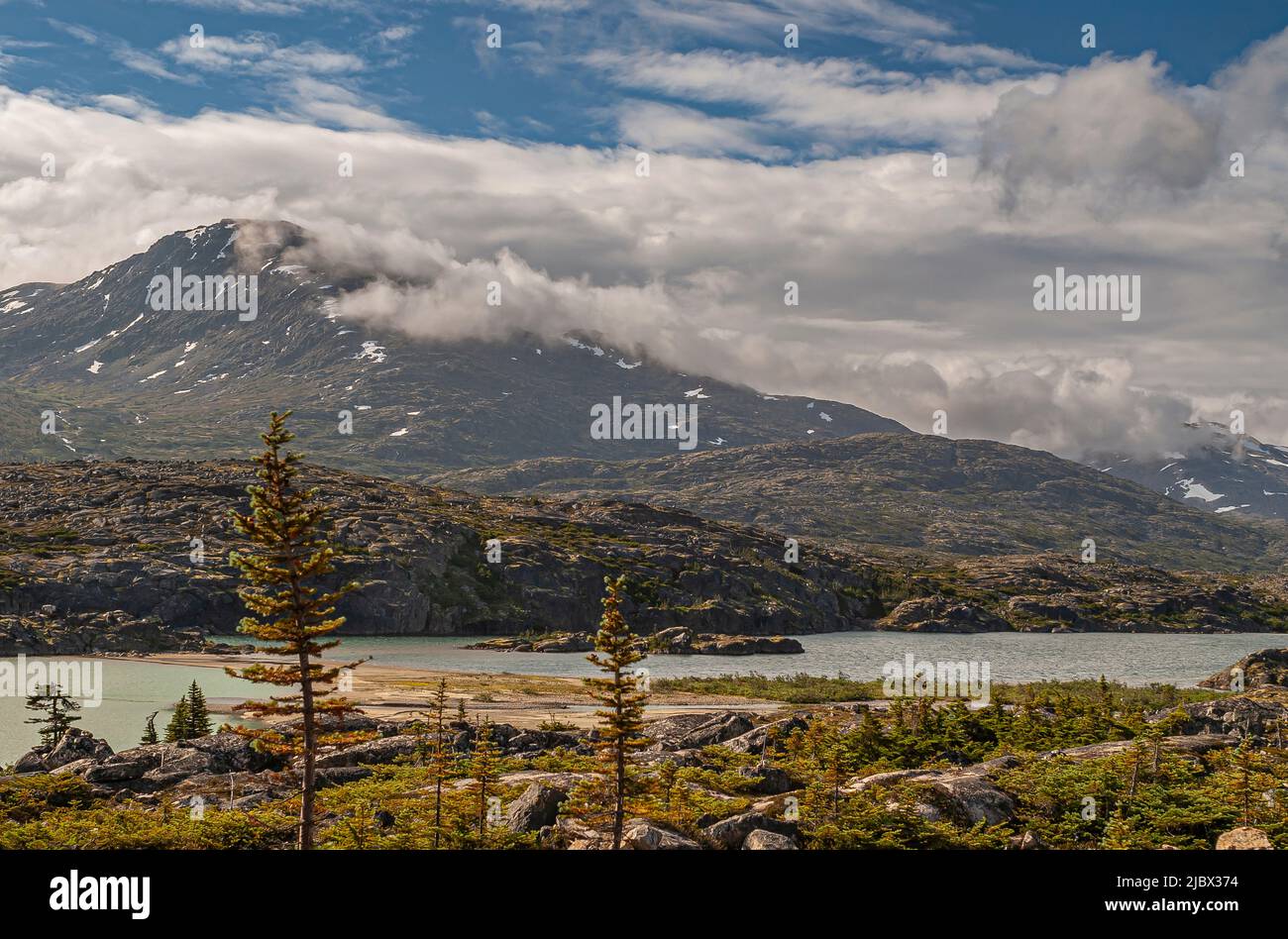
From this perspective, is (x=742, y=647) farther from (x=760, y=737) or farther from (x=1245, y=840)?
(x=1245, y=840)

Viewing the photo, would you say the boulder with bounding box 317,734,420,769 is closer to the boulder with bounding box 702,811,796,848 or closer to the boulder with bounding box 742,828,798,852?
the boulder with bounding box 702,811,796,848

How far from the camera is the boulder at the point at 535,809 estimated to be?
37.1 meters

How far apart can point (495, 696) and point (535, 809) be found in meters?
67.5

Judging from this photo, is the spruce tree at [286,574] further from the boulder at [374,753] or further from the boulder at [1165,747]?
the boulder at [1165,747]

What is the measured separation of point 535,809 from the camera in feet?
123

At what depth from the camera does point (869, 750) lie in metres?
57.5

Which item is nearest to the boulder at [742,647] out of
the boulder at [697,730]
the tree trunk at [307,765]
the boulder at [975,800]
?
the boulder at [697,730]

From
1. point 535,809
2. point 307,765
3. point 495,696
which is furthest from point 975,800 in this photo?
point 495,696

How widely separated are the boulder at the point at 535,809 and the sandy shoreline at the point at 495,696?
31.5 metres

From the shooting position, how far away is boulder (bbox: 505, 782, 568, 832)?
122ft

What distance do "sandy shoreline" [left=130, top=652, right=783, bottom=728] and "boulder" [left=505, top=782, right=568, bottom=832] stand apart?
31.5 m

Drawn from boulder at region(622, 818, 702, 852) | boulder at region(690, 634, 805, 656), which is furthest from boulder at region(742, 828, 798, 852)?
boulder at region(690, 634, 805, 656)
